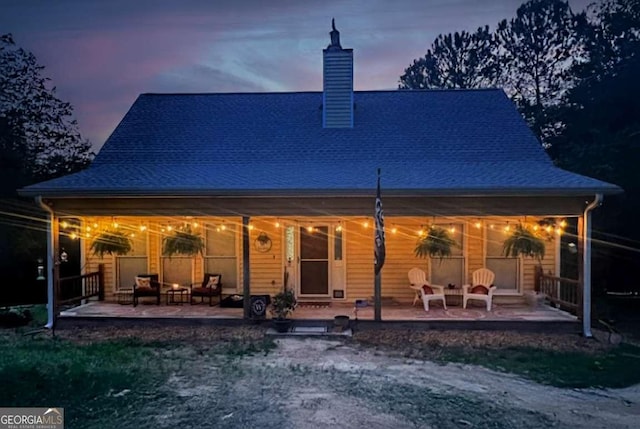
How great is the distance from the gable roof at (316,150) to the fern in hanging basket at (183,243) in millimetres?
1391

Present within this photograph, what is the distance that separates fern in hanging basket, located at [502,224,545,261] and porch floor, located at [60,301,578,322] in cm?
130

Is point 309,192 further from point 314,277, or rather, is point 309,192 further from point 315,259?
point 314,277

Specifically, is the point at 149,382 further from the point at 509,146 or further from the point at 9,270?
the point at 9,270

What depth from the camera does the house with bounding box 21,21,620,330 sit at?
9266 mm

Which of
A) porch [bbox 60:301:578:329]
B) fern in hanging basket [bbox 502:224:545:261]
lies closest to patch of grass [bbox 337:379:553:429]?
porch [bbox 60:301:578:329]

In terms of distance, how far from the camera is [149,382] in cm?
620

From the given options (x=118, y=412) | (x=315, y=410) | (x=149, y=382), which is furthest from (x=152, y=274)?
(x=315, y=410)

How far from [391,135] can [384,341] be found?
5.79 meters

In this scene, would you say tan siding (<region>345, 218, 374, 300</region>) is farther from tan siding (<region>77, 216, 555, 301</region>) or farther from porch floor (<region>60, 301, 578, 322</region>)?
porch floor (<region>60, 301, 578, 322</region>)

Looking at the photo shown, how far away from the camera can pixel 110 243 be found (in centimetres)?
1076

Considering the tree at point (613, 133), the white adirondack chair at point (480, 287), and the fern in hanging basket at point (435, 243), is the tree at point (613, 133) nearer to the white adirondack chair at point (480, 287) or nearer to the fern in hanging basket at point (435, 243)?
the white adirondack chair at point (480, 287)

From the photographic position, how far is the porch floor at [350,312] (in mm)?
9586

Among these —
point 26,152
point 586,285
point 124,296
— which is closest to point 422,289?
point 586,285

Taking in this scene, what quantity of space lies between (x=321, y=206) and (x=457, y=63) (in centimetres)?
2231
